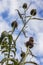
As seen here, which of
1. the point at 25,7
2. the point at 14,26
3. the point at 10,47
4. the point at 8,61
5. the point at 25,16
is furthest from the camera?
the point at 25,7

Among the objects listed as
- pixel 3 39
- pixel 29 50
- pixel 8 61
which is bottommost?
pixel 8 61

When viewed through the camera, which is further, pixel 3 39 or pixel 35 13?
pixel 35 13

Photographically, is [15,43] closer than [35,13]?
Yes

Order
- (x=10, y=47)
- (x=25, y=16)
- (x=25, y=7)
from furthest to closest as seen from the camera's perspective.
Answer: (x=25, y=7), (x=25, y=16), (x=10, y=47)

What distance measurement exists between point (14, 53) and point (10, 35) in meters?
0.33

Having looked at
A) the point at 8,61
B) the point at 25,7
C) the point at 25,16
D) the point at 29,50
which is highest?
the point at 25,7

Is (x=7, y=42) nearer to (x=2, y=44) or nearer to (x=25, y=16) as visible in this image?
(x=2, y=44)

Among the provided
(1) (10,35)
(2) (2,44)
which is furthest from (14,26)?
(2) (2,44)

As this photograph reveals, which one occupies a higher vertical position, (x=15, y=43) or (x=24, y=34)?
(x=24, y=34)

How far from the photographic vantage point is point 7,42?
308 cm

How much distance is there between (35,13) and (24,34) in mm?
573

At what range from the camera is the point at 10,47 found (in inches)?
115

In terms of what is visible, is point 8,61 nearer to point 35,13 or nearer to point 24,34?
point 24,34

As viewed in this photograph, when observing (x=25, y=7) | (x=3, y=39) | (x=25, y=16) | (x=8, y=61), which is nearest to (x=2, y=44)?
(x=3, y=39)
